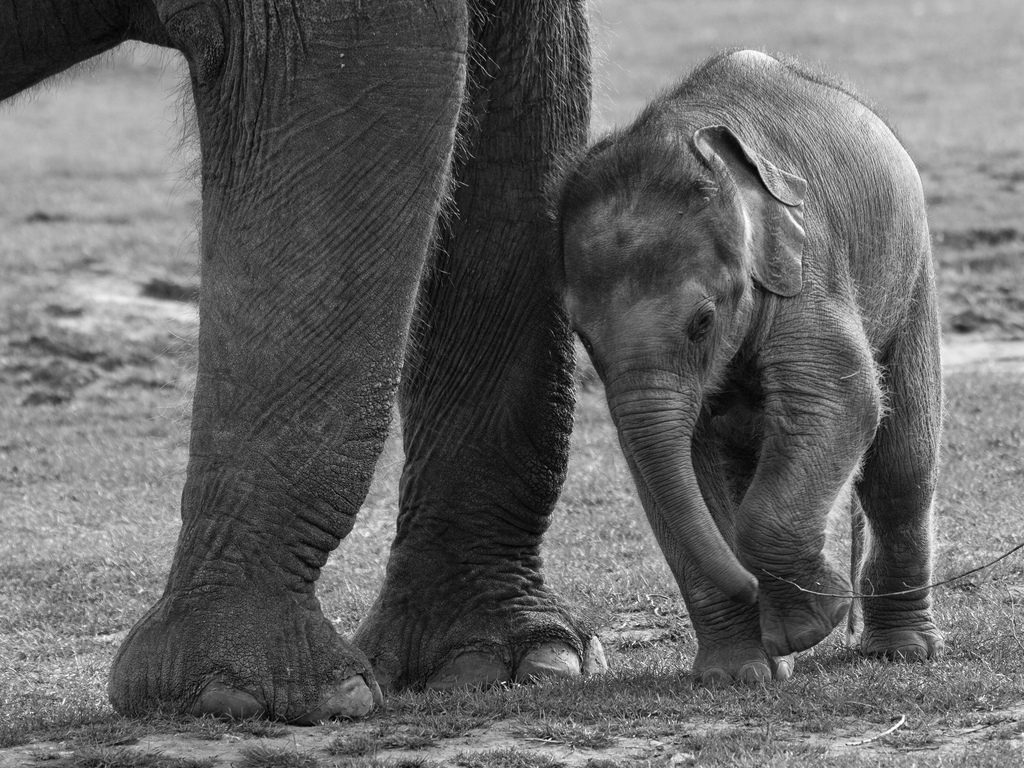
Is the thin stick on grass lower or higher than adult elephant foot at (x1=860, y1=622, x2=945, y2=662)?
lower

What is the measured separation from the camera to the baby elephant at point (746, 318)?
4.54m

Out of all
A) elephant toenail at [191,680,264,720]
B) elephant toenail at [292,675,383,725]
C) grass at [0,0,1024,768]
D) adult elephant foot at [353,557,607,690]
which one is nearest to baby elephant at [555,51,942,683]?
grass at [0,0,1024,768]

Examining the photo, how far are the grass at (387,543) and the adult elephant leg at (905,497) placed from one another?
14cm

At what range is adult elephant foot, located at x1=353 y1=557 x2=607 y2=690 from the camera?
5.32 meters

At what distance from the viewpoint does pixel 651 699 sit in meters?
4.61

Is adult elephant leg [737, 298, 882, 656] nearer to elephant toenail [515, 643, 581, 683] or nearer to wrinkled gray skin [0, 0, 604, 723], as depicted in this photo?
elephant toenail [515, 643, 581, 683]

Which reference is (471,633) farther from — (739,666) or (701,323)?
(701,323)

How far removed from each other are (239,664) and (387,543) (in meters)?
2.91

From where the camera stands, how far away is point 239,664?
453cm

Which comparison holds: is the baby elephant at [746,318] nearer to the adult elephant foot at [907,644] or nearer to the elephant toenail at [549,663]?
the adult elephant foot at [907,644]

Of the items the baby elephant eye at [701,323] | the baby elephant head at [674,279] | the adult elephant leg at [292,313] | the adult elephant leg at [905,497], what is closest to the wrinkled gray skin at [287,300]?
the adult elephant leg at [292,313]

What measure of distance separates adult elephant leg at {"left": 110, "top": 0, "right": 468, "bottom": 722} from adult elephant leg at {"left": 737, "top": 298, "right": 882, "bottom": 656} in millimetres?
929

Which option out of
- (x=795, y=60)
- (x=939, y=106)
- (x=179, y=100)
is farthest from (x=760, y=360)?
(x=939, y=106)

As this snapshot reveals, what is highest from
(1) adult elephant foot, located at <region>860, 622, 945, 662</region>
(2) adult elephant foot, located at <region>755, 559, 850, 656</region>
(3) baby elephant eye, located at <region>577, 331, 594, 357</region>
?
(3) baby elephant eye, located at <region>577, 331, 594, 357</region>
